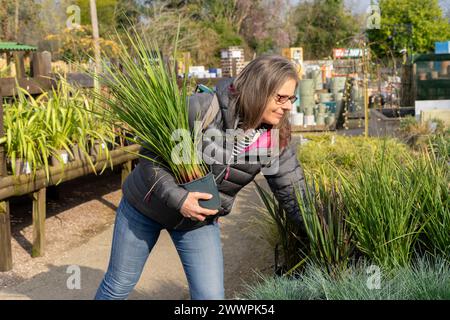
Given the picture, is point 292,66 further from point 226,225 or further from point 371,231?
point 226,225

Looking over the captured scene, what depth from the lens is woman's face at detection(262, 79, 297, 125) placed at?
7.60ft

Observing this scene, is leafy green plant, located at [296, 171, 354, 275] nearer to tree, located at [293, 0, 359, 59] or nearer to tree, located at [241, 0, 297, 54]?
tree, located at [241, 0, 297, 54]

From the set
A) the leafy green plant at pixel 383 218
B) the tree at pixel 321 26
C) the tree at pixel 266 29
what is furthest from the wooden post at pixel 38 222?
the tree at pixel 321 26

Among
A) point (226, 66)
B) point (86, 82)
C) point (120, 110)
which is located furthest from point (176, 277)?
point (226, 66)

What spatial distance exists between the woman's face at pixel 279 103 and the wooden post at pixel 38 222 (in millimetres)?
2851

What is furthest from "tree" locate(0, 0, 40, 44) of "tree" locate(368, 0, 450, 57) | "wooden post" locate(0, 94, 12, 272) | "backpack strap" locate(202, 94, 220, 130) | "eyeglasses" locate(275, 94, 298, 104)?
"eyeglasses" locate(275, 94, 298, 104)

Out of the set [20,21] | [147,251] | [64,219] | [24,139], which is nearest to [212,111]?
[147,251]

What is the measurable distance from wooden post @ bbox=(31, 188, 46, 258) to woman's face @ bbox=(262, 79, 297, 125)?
2.85 m

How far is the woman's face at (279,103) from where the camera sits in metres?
2.32

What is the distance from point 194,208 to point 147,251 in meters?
0.42

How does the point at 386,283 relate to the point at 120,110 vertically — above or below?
below

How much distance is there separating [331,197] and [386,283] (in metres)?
0.79

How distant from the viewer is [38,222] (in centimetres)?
477

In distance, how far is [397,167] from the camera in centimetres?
339
